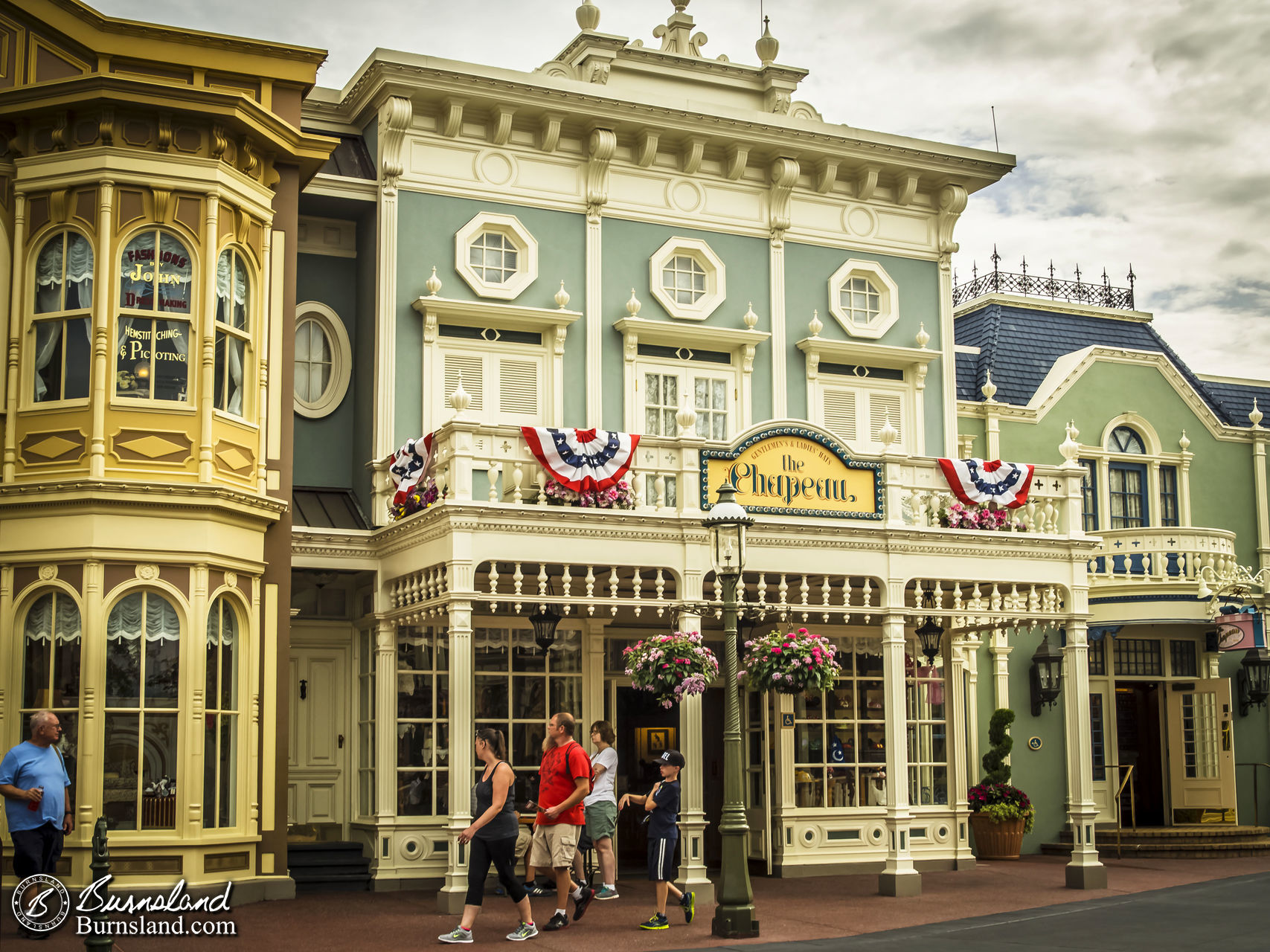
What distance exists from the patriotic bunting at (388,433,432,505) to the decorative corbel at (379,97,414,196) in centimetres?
335

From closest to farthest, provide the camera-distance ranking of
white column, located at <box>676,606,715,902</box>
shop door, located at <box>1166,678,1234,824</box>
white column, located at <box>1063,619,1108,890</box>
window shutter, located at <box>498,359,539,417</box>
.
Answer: white column, located at <box>676,606,715,902</box>
white column, located at <box>1063,619,1108,890</box>
window shutter, located at <box>498,359,539,417</box>
shop door, located at <box>1166,678,1234,824</box>

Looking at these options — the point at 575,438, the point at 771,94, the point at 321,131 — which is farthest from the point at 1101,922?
the point at 321,131

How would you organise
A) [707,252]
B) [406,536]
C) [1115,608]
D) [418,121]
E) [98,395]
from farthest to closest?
[1115,608] < [707,252] < [418,121] < [406,536] < [98,395]

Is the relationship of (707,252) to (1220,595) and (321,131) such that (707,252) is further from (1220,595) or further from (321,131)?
(1220,595)

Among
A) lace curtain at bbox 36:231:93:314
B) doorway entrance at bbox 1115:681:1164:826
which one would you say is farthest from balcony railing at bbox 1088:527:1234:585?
lace curtain at bbox 36:231:93:314

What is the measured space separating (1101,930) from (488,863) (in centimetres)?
524

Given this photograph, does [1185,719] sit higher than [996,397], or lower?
lower

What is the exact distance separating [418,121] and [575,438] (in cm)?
503

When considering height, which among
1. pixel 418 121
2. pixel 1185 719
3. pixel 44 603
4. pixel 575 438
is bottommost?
pixel 1185 719

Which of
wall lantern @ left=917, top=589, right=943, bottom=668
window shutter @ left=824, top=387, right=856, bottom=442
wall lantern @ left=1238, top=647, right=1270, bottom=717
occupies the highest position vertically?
window shutter @ left=824, top=387, right=856, bottom=442

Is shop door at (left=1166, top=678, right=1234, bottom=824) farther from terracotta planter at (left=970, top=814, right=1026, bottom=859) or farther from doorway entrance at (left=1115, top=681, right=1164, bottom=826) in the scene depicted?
terracotta planter at (left=970, top=814, right=1026, bottom=859)

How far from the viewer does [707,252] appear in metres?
18.3

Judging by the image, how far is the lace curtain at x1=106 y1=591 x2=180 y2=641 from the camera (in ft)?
43.8

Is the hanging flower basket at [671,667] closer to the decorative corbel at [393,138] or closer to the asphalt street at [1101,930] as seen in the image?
the asphalt street at [1101,930]
